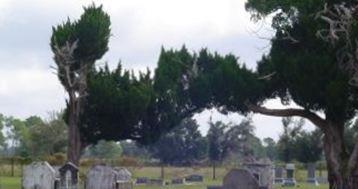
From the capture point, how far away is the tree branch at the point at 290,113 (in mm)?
40156

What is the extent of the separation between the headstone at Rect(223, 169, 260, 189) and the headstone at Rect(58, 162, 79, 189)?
821cm

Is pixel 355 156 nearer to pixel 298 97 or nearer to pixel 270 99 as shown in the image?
pixel 298 97

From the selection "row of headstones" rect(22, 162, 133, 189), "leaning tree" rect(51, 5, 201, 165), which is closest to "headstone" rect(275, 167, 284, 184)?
"leaning tree" rect(51, 5, 201, 165)

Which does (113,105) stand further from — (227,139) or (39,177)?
(227,139)

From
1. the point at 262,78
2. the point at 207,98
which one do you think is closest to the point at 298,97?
the point at 262,78

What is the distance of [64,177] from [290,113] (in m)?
12.2

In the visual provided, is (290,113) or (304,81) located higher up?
(304,81)

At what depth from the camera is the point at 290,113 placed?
41250mm

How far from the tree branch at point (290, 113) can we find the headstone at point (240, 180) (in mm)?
10842

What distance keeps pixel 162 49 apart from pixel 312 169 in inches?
559

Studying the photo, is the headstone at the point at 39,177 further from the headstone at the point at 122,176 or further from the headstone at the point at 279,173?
the headstone at the point at 279,173

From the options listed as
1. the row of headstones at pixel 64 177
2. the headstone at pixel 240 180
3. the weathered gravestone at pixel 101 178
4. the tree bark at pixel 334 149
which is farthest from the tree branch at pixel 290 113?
the headstone at pixel 240 180

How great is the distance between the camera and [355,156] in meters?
35.1

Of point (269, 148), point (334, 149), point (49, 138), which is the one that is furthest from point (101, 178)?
point (269, 148)
